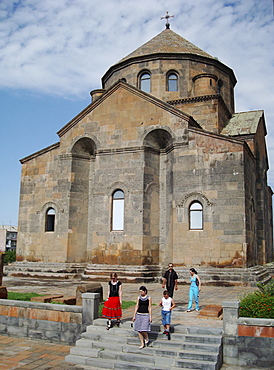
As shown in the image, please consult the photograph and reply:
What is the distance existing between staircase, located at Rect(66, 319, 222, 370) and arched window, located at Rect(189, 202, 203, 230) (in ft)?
30.3

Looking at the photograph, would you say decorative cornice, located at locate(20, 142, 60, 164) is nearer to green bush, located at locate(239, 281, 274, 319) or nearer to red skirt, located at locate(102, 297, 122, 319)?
red skirt, located at locate(102, 297, 122, 319)

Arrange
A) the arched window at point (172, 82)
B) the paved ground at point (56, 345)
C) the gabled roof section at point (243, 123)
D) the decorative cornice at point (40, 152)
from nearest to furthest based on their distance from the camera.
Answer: the paved ground at point (56, 345), the decorative cornice at point (40, 152), the gabled roof section at point (243, 123), the arched window at point (172, 82)

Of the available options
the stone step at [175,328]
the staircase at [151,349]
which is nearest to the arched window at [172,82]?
the stone step at [175,328]

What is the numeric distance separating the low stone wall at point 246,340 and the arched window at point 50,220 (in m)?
14.9

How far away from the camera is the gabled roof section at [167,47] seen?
25.6m

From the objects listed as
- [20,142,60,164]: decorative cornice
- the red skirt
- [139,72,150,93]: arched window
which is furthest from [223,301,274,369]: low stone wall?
[139,72,150,93]: arched window

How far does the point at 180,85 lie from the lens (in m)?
25.0

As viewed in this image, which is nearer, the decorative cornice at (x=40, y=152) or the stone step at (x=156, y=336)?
the stone step at (x=156, y=336)

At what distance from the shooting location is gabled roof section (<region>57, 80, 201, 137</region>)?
1929 cm

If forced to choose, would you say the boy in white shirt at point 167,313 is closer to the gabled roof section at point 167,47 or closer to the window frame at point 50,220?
the window frame at point 50,220

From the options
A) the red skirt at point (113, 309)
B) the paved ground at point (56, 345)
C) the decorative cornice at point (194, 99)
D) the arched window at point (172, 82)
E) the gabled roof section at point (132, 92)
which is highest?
the arched window at point (172, 82)

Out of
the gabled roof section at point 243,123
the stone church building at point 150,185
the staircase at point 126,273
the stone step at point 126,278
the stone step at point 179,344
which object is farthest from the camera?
the gabled roof section at point 243,123

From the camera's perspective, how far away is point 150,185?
64.8 feet

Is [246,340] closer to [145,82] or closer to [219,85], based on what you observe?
[145,82]
